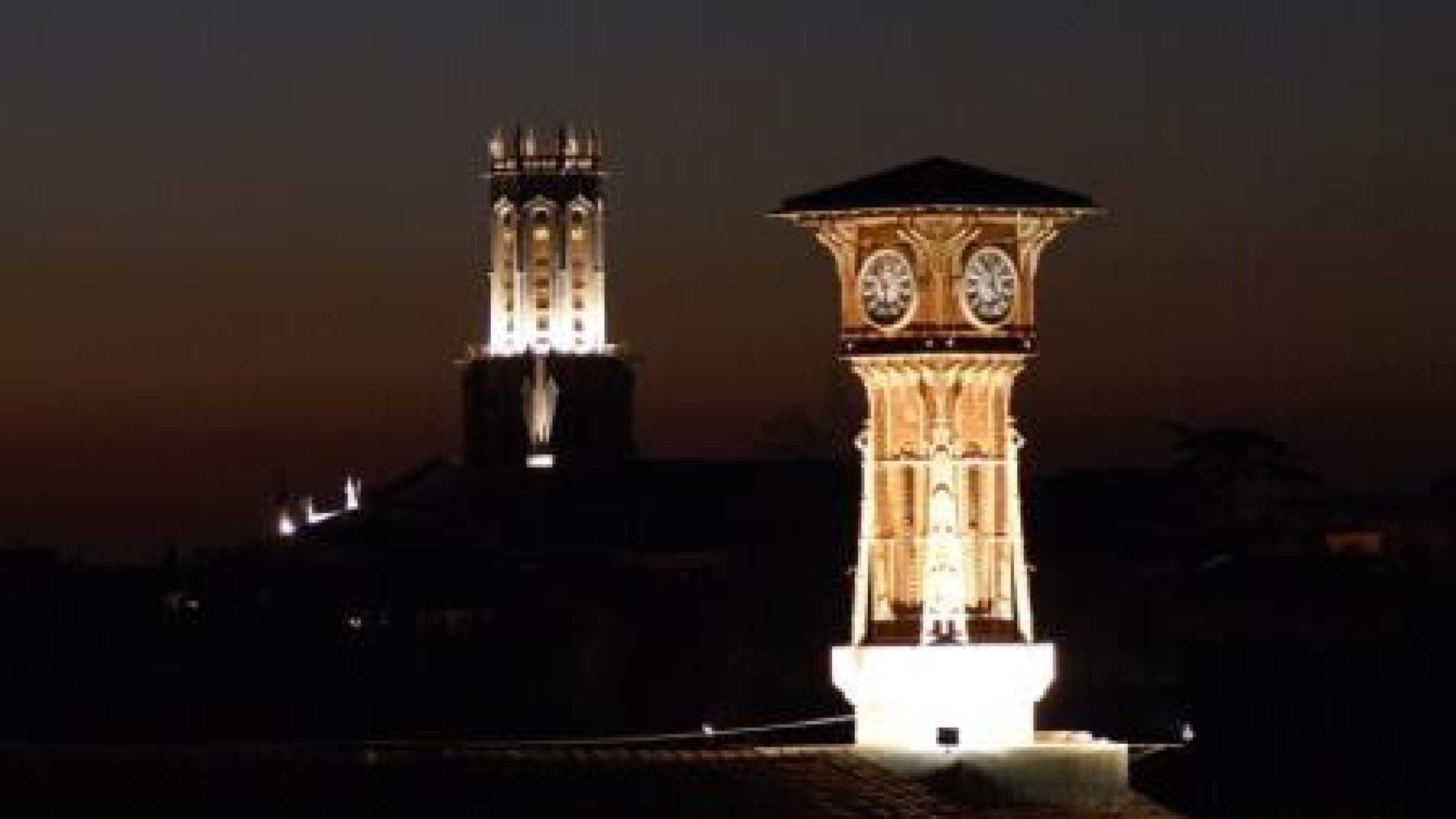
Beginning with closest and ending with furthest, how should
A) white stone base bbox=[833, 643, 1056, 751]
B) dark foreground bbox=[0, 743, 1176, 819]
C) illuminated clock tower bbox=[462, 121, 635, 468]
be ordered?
1. dark foreground bbox=[0, 743, 1176, 819]
2. white stone base bbox=[833, 643, 1056, 751]
3. illuminated clock tower bbox=[462, 121, 635, 468]

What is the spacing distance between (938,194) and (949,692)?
8.89 ft

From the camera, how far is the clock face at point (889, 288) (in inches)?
1383

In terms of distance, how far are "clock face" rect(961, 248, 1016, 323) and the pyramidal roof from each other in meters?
0.31

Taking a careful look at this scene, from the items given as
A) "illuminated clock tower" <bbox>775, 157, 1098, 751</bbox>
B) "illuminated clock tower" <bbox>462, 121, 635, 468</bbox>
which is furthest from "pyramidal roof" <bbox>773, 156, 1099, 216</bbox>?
"illuminated clock tower" <bbox>462, 121, 635, 468</bbox>

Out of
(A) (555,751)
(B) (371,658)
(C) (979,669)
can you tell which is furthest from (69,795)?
(B) (371,658)

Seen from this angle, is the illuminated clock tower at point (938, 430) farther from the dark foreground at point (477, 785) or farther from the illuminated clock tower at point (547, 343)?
the illuminated clock tower at point (547, 343)

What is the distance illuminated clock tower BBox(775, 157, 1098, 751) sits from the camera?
34812 mm

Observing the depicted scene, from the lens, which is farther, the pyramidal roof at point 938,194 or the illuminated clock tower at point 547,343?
the illuminated clock tower at point 547,343

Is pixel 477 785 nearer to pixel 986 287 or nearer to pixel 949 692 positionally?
pixel 949 692

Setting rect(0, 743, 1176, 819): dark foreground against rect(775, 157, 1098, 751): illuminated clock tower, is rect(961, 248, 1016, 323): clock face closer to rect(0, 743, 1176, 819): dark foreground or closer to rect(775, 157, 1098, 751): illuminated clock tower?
rect(775, 157, 1098, 751): illuminated clock tower

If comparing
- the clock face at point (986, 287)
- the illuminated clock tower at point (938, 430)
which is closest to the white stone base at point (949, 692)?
the illuminated clock tower at point (938, 430)

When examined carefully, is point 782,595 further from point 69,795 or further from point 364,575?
point 69,795

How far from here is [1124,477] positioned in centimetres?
10925

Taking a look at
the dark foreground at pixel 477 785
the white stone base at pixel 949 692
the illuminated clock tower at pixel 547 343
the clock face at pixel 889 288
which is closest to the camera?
the dark foreground at pixel 477 785
